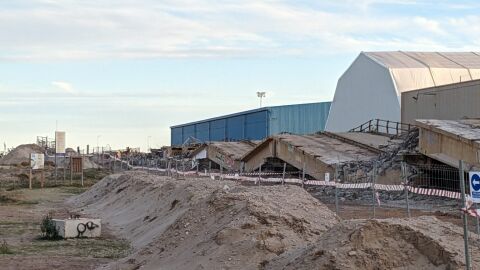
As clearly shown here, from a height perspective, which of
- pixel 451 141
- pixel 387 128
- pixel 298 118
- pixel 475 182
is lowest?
pixel 475 182

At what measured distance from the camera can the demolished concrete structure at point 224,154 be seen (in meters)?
49.3

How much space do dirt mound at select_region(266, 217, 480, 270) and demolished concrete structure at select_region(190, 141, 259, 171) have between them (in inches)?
1460

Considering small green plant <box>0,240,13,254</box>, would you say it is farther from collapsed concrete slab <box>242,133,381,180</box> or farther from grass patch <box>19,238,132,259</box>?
collapsed concrete slab <box>242,133,381,180</box>

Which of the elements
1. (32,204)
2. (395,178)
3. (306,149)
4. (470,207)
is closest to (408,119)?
(306,149)

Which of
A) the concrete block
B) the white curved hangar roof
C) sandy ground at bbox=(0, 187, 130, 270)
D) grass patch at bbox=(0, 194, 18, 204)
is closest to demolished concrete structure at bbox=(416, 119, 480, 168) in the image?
sandy ground at bbox=(0, 187, 130, 270)

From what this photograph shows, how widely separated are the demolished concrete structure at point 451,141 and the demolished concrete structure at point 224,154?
2100 cm

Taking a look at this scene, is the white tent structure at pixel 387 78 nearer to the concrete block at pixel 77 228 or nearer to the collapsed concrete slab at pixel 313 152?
the collapsed concrete slab at pixel 313 152

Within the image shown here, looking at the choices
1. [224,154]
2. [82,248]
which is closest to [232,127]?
[224,154]

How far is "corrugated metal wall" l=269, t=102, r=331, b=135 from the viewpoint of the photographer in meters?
78.9

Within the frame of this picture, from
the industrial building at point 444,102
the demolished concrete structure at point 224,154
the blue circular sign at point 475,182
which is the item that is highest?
the industrial building at point 444,102

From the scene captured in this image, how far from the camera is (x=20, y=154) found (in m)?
95.0

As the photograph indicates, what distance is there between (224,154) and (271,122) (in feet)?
86.2

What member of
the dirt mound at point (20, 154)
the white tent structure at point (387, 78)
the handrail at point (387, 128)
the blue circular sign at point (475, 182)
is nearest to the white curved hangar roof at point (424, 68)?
the white tent structure at point (387, 78)

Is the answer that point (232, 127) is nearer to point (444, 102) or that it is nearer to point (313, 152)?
point (444, 102)
